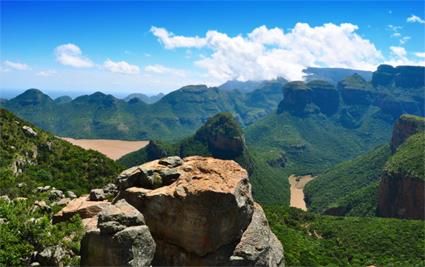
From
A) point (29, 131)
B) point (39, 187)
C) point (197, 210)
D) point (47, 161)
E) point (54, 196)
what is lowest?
point (47, 161)

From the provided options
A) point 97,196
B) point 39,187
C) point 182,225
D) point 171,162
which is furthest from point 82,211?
point 39,187

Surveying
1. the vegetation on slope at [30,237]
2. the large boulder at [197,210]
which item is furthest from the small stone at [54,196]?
the large boulder at [197,210]

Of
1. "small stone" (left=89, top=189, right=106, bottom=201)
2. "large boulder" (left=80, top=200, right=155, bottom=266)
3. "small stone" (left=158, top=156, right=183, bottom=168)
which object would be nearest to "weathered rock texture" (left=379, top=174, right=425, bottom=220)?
"small stone" (left=158, top=156, right=183, bottom=168)

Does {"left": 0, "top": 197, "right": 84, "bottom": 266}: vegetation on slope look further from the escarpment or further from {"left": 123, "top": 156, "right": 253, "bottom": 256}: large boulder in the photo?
the escarpment

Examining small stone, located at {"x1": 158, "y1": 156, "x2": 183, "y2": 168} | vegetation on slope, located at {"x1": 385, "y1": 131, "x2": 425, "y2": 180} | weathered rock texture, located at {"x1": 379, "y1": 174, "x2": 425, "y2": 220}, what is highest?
small stone, located at {"x1": 158, "y1": 156, "x2": 183, "y2": 168}

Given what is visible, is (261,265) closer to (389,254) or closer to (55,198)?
(55,198)

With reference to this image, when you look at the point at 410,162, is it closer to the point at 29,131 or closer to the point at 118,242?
the point at 29,131

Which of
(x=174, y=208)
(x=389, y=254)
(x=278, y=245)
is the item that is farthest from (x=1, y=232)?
(x=389, y=254)
